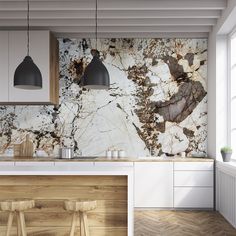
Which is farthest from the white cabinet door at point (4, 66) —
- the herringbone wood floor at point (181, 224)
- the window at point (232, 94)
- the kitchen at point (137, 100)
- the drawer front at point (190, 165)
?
the window at point (232, 94)

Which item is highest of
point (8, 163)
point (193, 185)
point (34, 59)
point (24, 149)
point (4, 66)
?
point (34, 59)

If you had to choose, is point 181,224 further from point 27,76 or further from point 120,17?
point 120,17

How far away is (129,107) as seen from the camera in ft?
22.7

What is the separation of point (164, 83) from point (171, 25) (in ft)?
3.65

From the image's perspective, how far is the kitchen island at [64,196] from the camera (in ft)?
13.2

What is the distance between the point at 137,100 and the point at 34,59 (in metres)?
1.84

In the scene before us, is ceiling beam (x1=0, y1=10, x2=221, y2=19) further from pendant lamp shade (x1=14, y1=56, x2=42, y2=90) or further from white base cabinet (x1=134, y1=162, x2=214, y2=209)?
white base cabinet (x1=134, y1=162, x2=214, y2=209)

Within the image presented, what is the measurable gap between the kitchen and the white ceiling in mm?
15

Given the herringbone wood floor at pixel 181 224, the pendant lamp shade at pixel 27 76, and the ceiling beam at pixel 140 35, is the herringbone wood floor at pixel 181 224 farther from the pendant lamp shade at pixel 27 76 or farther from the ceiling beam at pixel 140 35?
the ceiling beam at pixel 140 35

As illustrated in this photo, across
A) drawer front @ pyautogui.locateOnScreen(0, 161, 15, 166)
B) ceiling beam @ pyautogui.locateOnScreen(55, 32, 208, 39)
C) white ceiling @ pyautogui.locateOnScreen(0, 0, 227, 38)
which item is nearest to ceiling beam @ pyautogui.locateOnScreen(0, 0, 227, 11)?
white ceiling @ pyautogui.locateOnScreen(0, 0, 227, 38)

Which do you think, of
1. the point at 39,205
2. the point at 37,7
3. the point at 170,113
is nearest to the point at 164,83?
the point at 170,113

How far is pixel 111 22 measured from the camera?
19.9 feet

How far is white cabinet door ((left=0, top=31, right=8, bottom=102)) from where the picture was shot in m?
6.38

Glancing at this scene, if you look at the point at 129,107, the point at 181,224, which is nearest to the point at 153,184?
the point at 181,224
